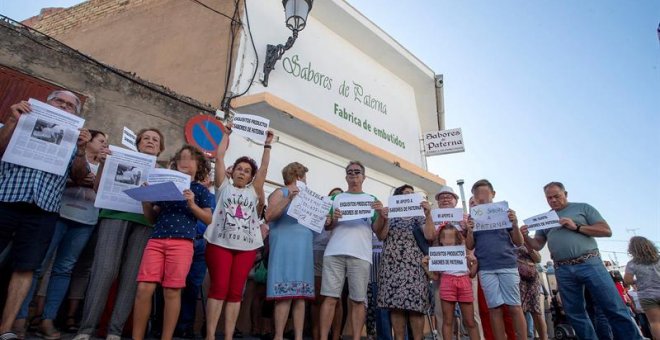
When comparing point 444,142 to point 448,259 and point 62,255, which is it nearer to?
point 448,259

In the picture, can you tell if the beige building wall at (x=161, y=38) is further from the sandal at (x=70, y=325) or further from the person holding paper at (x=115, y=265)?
the sandal at (x=70, y=325)

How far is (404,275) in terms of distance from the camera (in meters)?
3.97

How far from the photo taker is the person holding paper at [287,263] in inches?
142

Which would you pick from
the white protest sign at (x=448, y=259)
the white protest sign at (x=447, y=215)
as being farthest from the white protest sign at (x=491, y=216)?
the white protest sign at (x=448, y=259)

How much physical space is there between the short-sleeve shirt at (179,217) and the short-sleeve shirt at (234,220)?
0.71ft

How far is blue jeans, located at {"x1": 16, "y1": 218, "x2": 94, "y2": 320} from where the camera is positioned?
3158 millimetres

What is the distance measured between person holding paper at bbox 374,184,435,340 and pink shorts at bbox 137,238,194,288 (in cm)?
204

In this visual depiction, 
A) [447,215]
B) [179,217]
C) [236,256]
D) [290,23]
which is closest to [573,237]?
[447,215]

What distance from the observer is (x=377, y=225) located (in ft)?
13.8

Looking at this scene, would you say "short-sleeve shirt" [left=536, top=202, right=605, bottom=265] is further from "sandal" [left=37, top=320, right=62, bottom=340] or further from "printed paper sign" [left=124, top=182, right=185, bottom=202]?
"sandal" [left=37, top=320, right=62, bottom=340]

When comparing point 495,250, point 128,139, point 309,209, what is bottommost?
point 495,250

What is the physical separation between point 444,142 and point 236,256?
24.1ft

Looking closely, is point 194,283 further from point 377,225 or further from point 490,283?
point 490,283

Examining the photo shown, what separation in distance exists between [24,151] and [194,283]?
1.95 m
